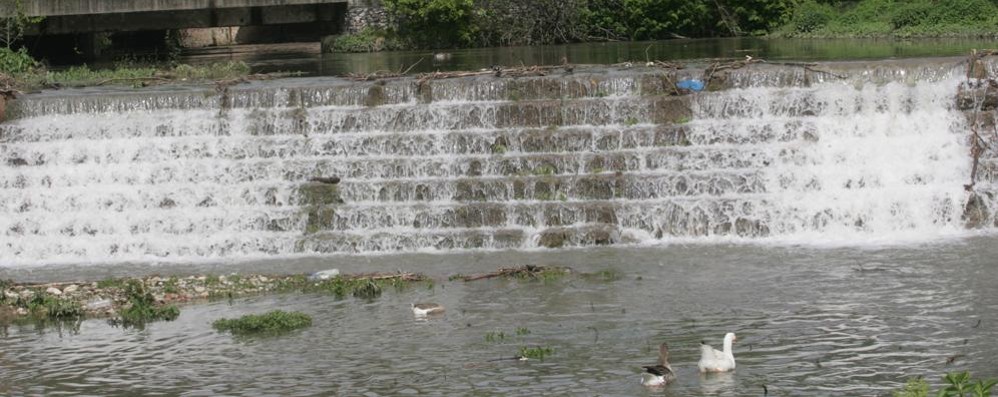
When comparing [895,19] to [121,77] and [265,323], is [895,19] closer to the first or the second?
[121,77]

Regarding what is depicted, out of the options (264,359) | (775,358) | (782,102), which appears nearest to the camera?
(775,358)

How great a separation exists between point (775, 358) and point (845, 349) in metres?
0.78

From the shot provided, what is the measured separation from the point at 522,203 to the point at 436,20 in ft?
78.7

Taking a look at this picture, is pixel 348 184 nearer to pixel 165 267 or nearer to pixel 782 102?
pixel 165 267

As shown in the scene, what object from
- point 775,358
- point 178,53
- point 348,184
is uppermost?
point 178,53

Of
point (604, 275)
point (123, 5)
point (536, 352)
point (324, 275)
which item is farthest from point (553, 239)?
point (123, 5)

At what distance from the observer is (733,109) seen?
2280 centimetres

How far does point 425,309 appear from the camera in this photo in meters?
15.7

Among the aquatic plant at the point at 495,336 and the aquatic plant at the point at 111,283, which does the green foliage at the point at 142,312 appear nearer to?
the aquatic plant at the point at 111,283

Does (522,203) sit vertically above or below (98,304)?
above

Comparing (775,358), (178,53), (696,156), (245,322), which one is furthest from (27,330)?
(178,53)

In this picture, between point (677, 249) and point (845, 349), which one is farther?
point (677, 249)

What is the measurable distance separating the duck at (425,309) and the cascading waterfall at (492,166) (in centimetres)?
499

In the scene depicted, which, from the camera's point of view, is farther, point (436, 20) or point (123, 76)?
point (436, 20)
